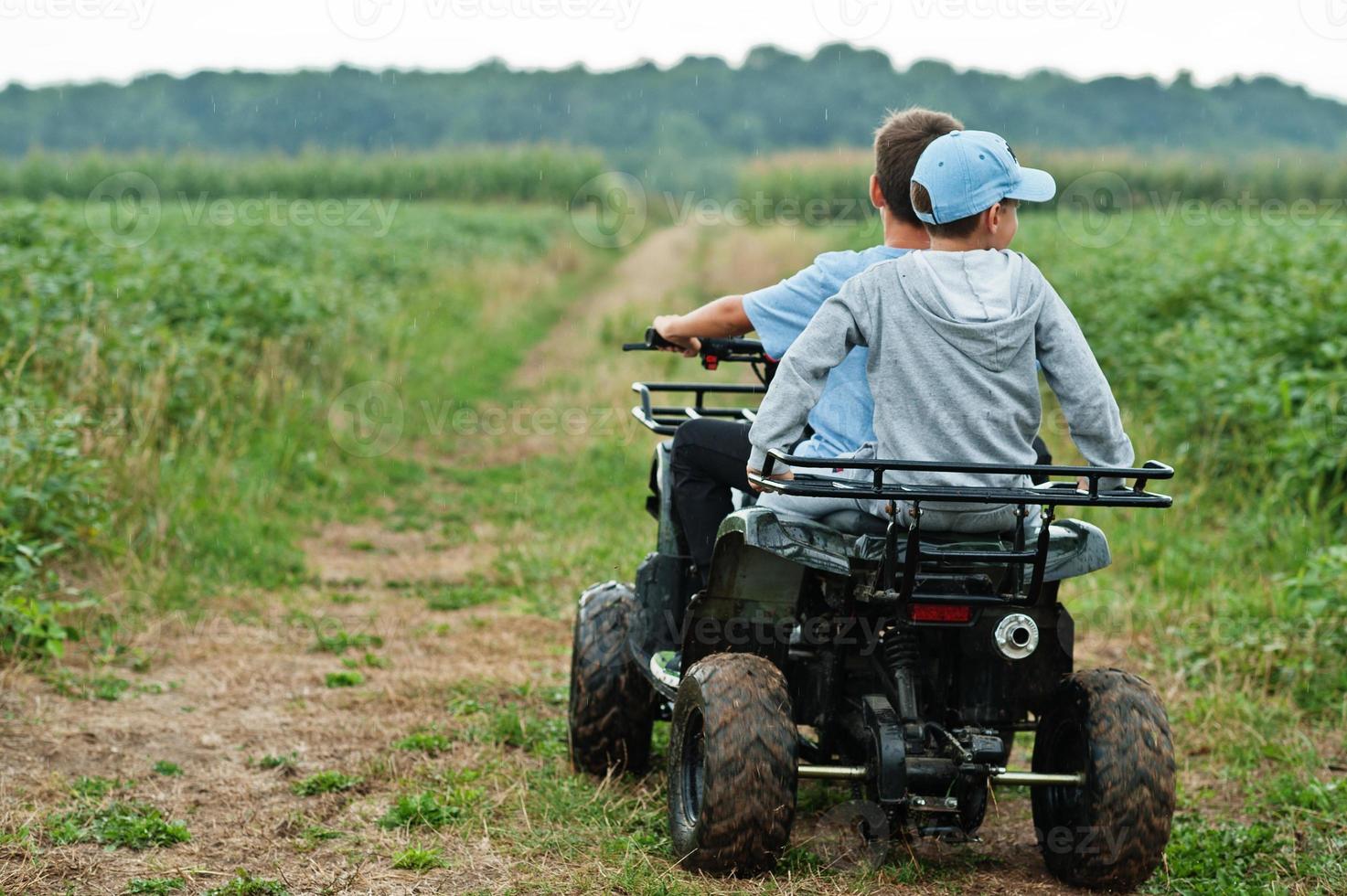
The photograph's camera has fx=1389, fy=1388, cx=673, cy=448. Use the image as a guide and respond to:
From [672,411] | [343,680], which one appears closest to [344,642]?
[343,680]

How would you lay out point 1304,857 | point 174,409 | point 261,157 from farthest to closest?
point 261,157, point 174,409, point 1304,857

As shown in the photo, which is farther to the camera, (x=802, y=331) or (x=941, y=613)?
(x=802, y=331)

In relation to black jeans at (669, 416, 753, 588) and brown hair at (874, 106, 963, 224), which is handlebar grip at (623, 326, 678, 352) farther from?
brown hair at (874, 106, 963, 224)

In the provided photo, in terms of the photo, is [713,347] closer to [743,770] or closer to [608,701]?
[608,701]

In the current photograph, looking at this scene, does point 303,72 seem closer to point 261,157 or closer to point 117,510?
point 261,157

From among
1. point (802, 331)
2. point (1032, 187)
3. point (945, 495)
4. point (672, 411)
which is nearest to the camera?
point (945, 495)

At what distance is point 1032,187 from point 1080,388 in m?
0.54

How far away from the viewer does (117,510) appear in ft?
23.1

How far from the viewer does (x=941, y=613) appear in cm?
356

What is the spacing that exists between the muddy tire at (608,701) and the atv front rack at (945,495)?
4.71ft

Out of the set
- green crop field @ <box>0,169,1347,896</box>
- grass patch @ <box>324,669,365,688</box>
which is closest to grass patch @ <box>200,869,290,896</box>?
green crop field @ <box>0,169,1347,896</box>

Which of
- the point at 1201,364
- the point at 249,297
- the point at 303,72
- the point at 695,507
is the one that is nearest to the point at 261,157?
the point at 303,72

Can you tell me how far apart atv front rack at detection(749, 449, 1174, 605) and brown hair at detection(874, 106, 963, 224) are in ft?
2.76

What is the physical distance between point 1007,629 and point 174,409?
6458 mm
